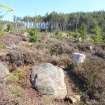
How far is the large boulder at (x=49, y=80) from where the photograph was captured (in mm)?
11289

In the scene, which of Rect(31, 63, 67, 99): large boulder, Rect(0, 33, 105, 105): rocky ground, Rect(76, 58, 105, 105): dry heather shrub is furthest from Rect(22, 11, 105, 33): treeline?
Rect(31, 63, 67, 99): large boulder

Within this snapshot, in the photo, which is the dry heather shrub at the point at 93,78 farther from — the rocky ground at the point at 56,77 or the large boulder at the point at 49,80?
the large boulder at the point at 49,80

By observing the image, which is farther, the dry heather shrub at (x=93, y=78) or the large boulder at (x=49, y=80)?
the dry heather shrub at (x=93, y=78)

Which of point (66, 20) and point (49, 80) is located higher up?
point (66, 20)

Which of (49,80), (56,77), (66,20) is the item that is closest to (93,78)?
(56,77)

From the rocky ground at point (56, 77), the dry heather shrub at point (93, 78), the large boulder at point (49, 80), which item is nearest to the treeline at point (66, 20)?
the rocky ground at point (56, 77)

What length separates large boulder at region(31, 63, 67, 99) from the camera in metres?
11.3

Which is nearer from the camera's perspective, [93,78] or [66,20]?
[93,78]

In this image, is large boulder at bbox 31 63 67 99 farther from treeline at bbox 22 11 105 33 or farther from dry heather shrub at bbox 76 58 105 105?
treeline at bbox 22 11 105 33

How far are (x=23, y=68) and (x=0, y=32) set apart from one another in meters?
10.0

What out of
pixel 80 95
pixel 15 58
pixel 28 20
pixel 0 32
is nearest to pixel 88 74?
pixel 80 95

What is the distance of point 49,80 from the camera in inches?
465

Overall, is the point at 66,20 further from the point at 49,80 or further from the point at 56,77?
the point at 49,80

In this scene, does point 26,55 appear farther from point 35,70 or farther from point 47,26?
point 47,26
